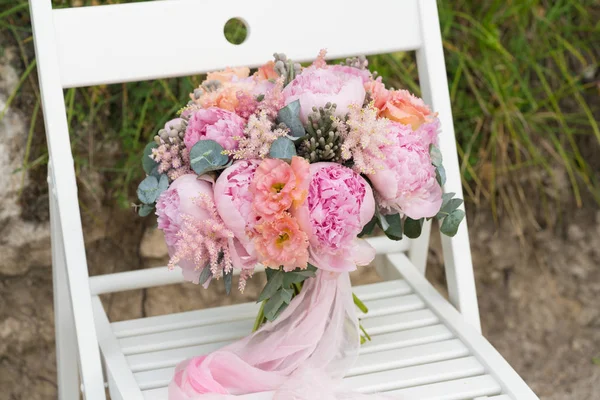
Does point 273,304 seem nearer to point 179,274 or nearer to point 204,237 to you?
point 204,237

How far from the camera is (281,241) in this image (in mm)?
817

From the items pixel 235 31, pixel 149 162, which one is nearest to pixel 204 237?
pixel 149 162

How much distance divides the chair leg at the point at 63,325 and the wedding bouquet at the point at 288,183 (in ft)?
0.84

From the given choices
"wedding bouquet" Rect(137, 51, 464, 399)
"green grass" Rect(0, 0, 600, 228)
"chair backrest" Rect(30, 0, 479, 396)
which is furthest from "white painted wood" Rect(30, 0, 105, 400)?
"green grass" Rect(0, 0, 600, 228)

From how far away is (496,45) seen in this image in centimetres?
158

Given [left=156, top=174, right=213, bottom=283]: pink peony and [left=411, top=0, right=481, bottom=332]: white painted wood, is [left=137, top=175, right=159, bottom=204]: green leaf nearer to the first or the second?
[left=156, top=174, right=213, bottom=283]: pink peony

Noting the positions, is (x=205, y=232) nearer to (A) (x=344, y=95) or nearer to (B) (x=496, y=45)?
(A) (x=344, y=95)

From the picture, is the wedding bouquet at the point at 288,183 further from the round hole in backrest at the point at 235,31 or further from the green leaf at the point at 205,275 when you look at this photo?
the round hole in backrest at the point at 235,31

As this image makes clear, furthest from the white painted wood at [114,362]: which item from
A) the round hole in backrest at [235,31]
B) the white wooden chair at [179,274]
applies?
the round hole in backrest at [235,31]

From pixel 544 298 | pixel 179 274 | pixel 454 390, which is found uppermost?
pixel 179 274

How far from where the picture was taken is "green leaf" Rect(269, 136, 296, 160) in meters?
0.82

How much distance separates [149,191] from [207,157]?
91mm

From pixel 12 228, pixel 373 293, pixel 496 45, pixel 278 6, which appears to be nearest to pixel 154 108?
pixel 12 228

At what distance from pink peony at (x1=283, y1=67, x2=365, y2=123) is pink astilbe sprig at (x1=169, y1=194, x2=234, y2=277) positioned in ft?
0.48
